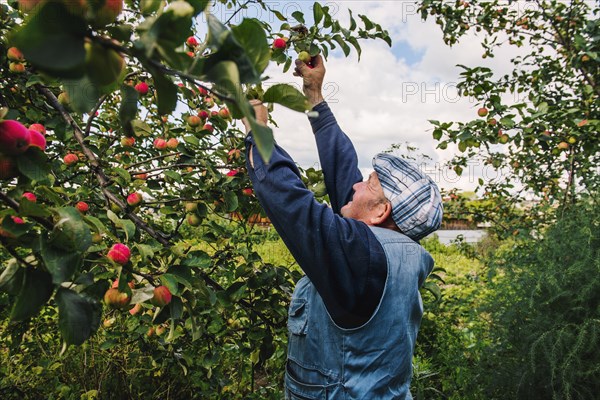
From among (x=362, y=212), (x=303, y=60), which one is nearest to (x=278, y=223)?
(x=362, y=212)

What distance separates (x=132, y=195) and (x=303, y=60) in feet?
2.28

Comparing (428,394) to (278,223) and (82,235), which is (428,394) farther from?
(82,235)

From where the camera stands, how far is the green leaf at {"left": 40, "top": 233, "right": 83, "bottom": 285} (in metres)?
0.64

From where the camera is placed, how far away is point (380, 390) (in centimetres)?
113

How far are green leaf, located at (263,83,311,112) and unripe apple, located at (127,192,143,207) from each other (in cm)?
102

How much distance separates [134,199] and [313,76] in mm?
710

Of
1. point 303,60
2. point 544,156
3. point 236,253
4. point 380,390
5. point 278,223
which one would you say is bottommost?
point 380,390

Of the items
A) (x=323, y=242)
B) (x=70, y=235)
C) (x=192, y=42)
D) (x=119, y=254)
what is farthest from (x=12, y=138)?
(x=192, y=42)

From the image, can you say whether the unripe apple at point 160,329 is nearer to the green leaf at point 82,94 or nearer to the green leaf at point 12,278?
the green leaf at point 12,278

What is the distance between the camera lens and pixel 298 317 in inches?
50.9

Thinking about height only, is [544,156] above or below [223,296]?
above

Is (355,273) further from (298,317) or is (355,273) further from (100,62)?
(100,62)

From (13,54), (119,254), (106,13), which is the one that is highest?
(13,54)

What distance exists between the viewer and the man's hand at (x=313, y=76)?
157 centimetres
